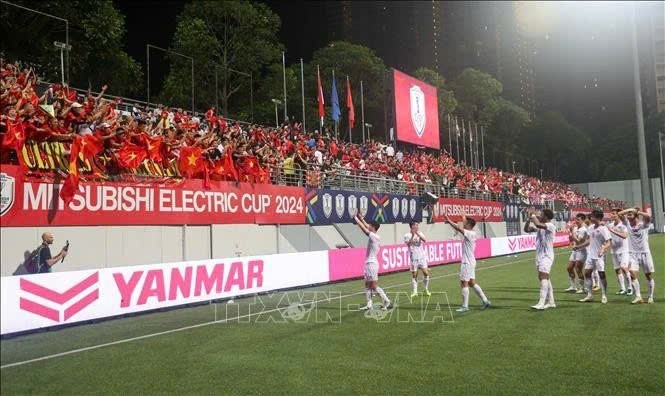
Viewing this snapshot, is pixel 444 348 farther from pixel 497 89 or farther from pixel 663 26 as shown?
pixel 663 26

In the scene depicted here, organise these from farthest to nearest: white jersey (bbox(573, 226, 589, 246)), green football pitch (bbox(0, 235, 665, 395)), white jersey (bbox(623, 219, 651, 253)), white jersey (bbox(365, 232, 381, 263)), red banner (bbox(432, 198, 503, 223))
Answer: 1. red banner (bbox(432, 198, 503, 223))
2. white jersey (bbox(573, 226, 589, 246))
3. white jersey (bbox(623, 219, 651, 253))
4. white jersey (bbox(365, 232, 381, 263))
5. green football pitch (bbox(0, 235, 665, 395))

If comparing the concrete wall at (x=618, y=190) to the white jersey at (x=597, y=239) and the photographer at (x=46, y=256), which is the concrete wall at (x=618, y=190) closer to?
the white jersey at (x=597, y=239)

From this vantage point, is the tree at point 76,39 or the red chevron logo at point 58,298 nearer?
the red chevron logo at point 58,298

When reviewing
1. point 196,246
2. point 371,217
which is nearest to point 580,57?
point 371,217

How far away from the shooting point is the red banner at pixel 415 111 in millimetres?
43750

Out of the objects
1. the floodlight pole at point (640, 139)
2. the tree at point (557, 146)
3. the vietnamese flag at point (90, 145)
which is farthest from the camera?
the tree at point (557, 146)

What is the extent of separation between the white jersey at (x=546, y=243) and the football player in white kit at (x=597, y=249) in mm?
2202

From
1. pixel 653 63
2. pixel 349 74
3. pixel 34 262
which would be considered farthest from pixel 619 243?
pixel 653 63

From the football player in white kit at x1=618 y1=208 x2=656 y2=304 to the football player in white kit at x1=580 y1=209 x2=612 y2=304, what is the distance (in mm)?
597

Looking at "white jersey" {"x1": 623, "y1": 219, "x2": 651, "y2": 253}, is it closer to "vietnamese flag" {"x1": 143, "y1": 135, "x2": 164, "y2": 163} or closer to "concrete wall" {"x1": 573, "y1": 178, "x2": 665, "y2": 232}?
"vietnamese flag" {"x1": 143, "y1": 135, "x2": 164, "y2": 163}

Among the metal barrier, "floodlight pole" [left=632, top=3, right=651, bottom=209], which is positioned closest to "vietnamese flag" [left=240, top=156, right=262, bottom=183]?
the metal barrier

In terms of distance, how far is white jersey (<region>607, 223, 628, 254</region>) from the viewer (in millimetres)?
14902

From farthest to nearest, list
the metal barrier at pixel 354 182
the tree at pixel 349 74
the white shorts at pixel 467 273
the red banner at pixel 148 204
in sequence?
the tree at pixel 349 74
the metal barrier at pixel 354 182
the white shorts at pixel 467 273
the red banner at pixel 148 204

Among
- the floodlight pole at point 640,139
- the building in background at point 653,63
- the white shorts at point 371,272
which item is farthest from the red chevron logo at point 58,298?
the building in background at point 653,63
